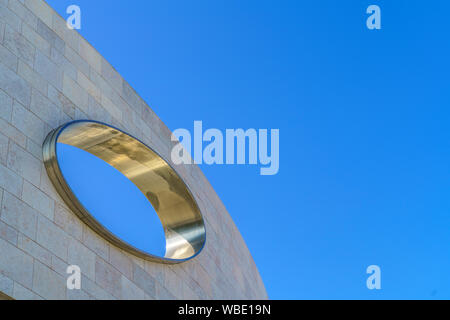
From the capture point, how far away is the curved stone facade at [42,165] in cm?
1223

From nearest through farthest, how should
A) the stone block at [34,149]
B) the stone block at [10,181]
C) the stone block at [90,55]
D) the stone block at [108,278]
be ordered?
the stone block at [10,181]
the stone block at [34,149]
the stone block at [108,278]
the stone block at [90,55]

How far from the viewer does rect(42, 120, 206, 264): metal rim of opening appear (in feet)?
45.1

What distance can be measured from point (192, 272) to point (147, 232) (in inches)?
74.1

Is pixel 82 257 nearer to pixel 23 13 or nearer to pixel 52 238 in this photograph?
pixel 52 238

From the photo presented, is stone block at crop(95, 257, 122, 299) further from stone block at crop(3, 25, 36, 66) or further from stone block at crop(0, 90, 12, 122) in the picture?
stone block at crop(3, 25, 36, 66)

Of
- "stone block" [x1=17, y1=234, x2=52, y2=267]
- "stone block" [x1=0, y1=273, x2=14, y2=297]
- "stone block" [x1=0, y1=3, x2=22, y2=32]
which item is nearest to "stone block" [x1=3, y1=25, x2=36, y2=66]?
"stone block" [x1=0, y1=3, x2=22, y2=32]

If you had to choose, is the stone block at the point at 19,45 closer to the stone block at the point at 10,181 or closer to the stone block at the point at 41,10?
the stone block at the point at 41,10

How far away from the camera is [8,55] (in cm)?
1409

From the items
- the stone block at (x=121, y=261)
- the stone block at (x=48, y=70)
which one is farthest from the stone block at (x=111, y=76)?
the stone block at (x=121, y=261)

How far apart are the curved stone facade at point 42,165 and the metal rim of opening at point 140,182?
21 cm

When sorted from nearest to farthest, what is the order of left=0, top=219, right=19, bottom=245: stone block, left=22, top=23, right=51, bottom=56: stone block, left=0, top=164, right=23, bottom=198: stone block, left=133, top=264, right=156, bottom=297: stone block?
1. left=0, top=219, right=19, bottom=245: stone block
2. left=0, top=164, right=23, bottom=198: stone block
3. left=22, top=23, right=51, bottom=56: stone block
4. left=133, top=264, right=156, bottom=297: stone block

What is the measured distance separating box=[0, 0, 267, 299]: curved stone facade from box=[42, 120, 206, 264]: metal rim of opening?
0.21 metres
